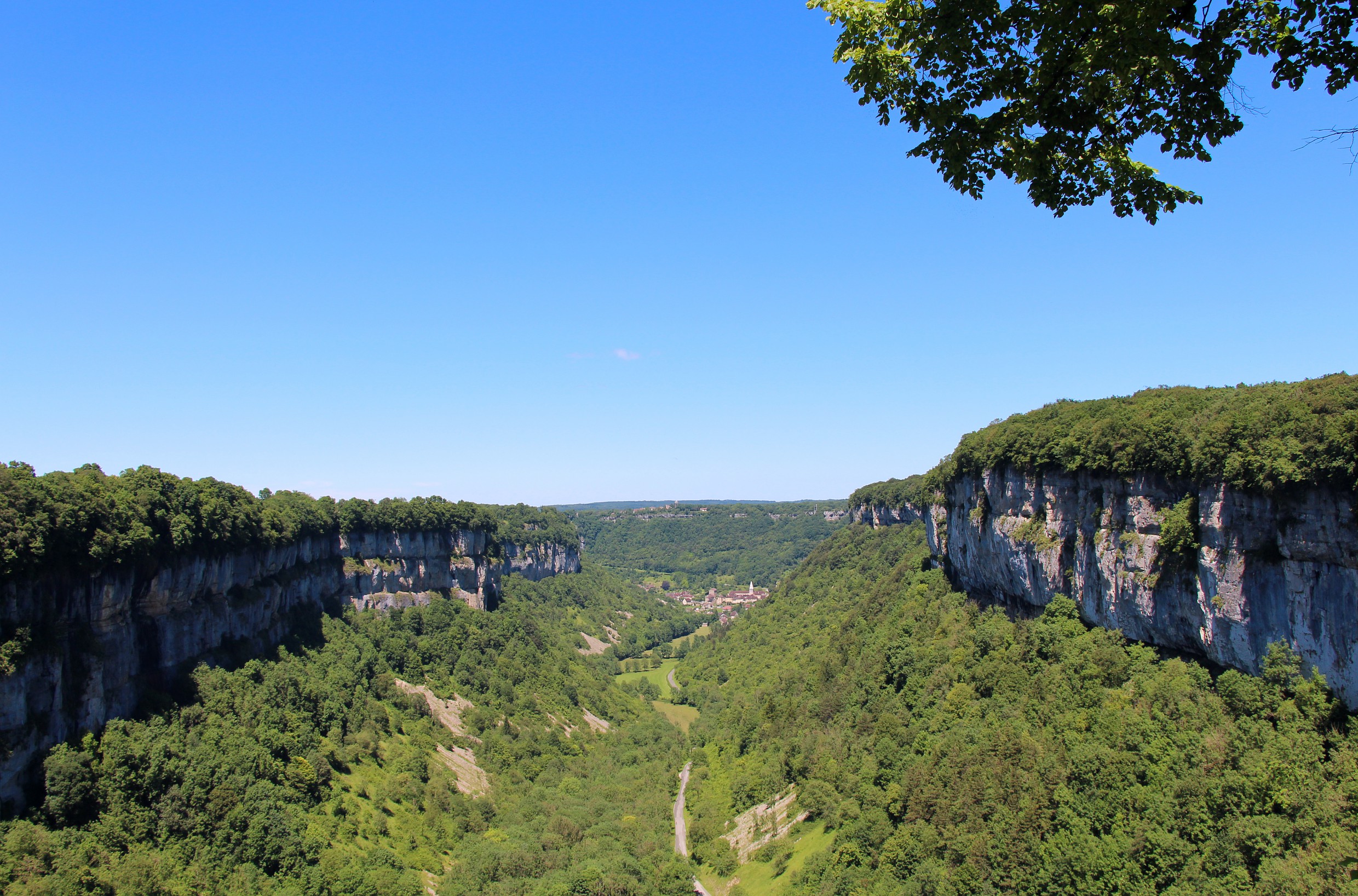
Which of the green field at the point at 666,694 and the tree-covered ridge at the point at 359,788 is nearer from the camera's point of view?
the tree-covered ridge at the point at 359,788

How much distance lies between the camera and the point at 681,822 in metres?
70.4

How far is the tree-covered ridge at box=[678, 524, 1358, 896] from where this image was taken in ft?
94.8

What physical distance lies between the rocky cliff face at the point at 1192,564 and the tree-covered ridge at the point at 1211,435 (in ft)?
3.47

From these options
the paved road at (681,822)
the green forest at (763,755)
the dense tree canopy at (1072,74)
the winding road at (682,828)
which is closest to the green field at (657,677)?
the green forest at (763,755)

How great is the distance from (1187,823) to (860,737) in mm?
31910

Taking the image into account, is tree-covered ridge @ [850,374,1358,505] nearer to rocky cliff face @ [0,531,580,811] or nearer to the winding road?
the winding road

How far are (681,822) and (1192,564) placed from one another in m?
52.1

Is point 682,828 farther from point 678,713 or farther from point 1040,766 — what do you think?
point 678,713

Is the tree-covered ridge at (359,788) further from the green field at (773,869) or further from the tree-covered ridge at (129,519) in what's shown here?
the tree-covered ridge at (129,519)

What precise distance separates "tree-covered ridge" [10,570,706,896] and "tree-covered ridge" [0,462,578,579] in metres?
11.1

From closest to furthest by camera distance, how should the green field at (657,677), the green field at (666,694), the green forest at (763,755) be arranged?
1. the green forest at (763,755)
2. the green field at (666,694)
3. the green field at (657,677)

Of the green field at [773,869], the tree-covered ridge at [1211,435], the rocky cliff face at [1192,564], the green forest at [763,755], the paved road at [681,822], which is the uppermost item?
the tree-covered ridge at [1211,435]

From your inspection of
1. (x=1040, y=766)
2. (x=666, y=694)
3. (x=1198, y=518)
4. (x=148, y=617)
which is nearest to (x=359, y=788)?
(x=148, y=617)

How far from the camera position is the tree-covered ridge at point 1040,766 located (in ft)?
94.8
